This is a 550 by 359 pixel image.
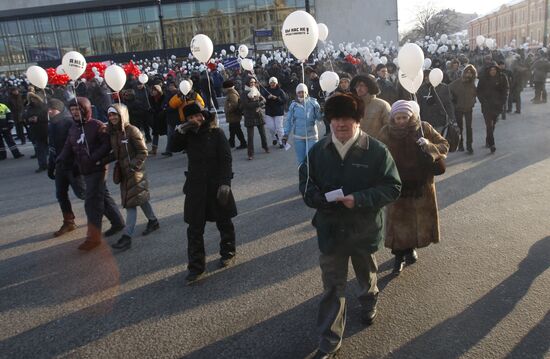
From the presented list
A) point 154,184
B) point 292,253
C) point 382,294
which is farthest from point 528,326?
point 154,184

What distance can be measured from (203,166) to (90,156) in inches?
70.0

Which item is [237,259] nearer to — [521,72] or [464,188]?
[464,188]

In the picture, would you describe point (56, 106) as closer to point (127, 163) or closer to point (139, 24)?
point (127, 163)

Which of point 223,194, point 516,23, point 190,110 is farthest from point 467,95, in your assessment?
point 516,23

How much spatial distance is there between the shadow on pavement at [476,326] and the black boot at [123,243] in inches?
137

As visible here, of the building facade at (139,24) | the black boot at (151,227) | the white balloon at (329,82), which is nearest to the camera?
the black boot at (151,227)

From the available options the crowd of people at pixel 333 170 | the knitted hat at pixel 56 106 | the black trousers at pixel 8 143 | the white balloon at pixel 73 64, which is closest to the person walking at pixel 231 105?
the crowd of people at pixel 333 170

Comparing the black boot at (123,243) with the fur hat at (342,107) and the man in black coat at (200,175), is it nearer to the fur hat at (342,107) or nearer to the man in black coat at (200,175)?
the man in black coat at (200,175)

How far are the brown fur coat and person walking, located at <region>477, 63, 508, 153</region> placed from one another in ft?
17.2

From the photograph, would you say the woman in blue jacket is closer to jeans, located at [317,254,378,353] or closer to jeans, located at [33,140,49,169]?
jeans, located at [317,254,378,353]

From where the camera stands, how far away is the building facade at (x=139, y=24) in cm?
4203

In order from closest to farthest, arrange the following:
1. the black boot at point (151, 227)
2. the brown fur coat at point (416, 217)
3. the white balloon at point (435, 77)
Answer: the brown fur coat at point (416, 217) < the black boot at point (151, 227) < the white balloon at point (435, 77)

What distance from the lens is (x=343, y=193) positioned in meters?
2.77

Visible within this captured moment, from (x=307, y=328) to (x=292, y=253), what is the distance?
1406 mm
